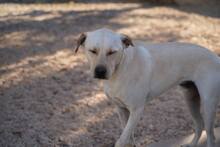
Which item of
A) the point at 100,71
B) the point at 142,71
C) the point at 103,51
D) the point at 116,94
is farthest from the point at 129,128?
the point at 103,51

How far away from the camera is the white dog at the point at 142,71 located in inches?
132

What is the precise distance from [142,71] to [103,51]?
0.51m

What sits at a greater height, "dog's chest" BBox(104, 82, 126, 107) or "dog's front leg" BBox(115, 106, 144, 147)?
"dog's chest" BBox(104, 82, 126, 107)

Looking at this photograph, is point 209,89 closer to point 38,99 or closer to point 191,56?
point 191,56

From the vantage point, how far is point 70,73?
634 centimetres

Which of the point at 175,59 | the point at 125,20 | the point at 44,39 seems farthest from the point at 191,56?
the point at 125,20

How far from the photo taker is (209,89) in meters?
3.74

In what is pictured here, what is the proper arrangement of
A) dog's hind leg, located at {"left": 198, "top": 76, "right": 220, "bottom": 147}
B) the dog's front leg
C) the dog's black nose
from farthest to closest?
dog's hind leg, located at {"left": 198, "top": 76, "right": 220, "bottom": 147} → the dog's front leg → the dog's black nose

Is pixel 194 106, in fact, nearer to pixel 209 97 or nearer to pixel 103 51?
pixel 209 97

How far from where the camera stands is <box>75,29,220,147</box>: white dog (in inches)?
132

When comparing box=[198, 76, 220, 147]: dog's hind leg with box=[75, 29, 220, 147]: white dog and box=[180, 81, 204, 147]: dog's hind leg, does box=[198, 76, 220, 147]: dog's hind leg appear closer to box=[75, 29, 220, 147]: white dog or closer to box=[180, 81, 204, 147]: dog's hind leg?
box=[75, 29, 220, 147]: white dog

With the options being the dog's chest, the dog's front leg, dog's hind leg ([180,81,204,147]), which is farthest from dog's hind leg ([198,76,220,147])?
the dog's chest

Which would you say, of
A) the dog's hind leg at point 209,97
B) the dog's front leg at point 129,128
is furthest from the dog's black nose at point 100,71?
the dog's hind leg at point 209,97

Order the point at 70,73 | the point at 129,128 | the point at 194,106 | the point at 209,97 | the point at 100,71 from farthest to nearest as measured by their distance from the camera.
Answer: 1. the point at 70,73
2. the point at 194,106
3. the point at 209,97
4. the point at 129,128
5. the point at 100,71
